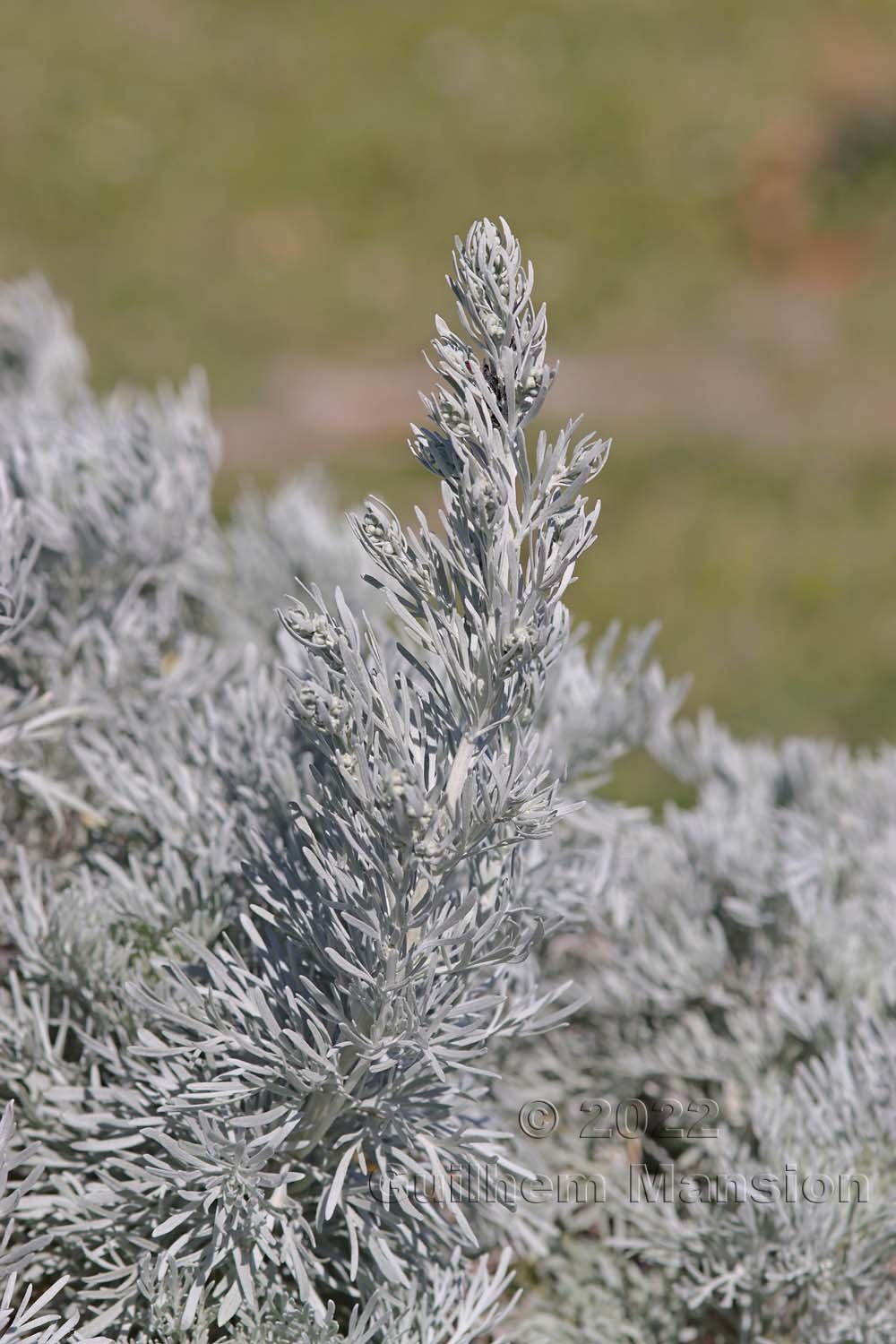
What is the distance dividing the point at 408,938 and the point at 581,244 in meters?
8.12

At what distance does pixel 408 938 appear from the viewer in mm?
1563

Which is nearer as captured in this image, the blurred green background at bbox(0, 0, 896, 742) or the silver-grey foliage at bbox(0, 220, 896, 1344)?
the silver-grey foliage at bbox(0, 220, 896, 1344)

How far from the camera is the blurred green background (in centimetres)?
595

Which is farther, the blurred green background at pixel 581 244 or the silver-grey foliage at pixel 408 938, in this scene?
the blurred green background at pixel 581 244

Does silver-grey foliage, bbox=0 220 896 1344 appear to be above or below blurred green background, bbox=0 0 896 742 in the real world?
below

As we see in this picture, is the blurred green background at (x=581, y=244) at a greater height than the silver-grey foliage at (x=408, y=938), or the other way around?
the blurred green background at (x=581, y=244)

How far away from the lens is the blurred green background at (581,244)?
5953 mm

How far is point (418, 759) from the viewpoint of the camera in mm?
1542

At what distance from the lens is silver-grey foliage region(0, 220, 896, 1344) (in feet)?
4.96

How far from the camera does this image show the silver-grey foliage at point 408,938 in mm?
1511

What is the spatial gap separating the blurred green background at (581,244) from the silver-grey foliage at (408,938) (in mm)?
2618

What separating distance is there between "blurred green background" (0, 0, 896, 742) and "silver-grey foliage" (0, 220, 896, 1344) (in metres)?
2.62

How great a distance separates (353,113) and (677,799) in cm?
730

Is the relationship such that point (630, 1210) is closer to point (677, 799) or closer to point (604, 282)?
point (677, 799)
